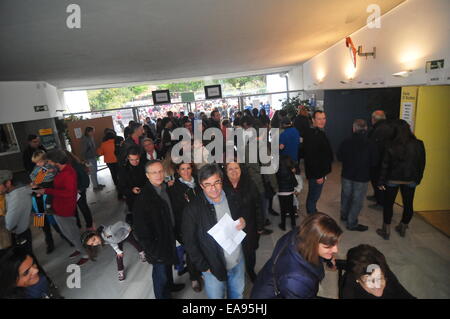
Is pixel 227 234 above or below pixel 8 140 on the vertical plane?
below

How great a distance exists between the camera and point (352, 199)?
370 cm

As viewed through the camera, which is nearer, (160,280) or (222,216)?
(222,216)

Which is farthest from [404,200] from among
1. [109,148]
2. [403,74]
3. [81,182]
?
[109,148]

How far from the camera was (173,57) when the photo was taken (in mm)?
6254

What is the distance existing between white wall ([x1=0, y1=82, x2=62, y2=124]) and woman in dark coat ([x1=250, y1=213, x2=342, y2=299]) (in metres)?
7.80

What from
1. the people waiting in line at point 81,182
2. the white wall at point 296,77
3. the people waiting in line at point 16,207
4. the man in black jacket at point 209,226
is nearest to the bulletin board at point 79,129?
the people waiting in line at point 81,182

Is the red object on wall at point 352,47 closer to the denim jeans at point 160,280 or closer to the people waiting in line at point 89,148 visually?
the denim jeans at point 160,280

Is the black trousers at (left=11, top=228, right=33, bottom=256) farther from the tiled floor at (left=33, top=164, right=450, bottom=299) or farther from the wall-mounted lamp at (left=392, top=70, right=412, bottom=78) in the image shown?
the wall-mounted lamp at (left=392, top=70, right=412, bottom=78)

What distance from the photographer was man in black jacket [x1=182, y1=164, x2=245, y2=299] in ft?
6.46

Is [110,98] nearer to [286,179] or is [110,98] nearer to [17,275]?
[286,179]

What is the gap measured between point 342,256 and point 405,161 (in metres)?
1.47

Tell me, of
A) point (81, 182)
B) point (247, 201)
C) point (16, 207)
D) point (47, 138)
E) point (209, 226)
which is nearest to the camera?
point (209, 226)

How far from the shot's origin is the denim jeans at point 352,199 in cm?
358

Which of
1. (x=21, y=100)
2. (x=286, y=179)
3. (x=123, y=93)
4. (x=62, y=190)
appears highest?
(x=123, y=93)
